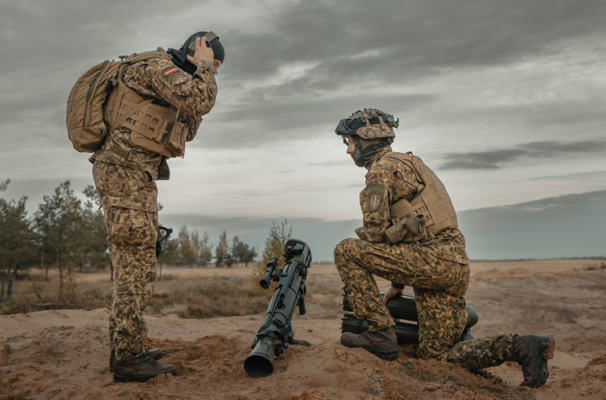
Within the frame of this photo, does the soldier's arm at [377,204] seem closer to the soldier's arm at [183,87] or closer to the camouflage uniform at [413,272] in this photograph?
the camouflage uniform at [413,272]

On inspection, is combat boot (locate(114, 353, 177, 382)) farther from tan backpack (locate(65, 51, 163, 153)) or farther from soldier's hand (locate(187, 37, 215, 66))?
soldier's hand (locate(187, 37, 215, 66))

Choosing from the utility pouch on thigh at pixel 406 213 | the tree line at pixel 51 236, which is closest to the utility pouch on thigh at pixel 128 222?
the utility pouch on thigh at pixel 406 213

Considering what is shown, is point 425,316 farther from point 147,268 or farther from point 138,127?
point 138,127

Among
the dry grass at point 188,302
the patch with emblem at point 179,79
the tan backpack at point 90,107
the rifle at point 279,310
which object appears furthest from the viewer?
the dry grass at point 188,302

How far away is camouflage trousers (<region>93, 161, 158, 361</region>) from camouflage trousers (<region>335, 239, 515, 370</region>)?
183 cm

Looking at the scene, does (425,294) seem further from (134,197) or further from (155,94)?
(155,94)

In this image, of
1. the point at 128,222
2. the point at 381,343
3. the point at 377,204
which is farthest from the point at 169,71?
the point at 381,343

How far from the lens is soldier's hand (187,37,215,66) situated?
13.2 feet

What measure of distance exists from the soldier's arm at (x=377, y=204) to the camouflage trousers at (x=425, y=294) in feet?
0.39

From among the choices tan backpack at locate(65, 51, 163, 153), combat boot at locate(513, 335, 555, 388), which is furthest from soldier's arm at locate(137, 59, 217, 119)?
combat boot at locate(513, 335, 555, 388)

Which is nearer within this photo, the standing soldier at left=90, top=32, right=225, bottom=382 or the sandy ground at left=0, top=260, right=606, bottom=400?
the sandy ground at left=0, top=260, right=606, bottom=400

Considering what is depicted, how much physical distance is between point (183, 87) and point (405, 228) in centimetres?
235

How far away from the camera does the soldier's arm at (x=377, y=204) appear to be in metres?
4.20

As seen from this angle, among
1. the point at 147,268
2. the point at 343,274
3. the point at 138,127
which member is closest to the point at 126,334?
the point at 147,268
